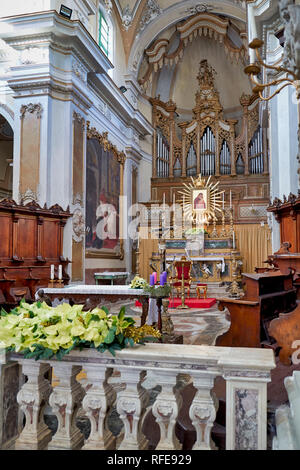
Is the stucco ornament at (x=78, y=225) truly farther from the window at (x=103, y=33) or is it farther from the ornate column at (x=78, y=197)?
the window at (x=103, y=33)

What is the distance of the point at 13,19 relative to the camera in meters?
Answer: 9.27

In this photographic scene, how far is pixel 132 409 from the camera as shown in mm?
1928

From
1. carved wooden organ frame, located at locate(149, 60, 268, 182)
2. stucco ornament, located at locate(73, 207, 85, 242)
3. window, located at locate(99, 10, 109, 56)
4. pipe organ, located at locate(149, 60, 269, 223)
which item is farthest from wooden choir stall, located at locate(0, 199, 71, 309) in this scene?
carved wooden organ frame, located at locate(149, 60, 268, 182)

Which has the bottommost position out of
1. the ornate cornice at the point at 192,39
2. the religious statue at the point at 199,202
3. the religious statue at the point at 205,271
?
the religious statue at the point at 205,271

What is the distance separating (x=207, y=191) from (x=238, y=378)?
1379 cm

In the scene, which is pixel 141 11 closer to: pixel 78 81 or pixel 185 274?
pixel 78 81

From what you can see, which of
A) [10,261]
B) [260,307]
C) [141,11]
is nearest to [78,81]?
[10,261]

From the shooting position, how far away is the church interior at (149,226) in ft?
6.52

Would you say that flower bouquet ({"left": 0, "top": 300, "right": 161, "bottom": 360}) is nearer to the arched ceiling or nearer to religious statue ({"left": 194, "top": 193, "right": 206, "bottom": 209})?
religious statue ({"left": 194, "top": 193, "right": 206, "bottom": 209})

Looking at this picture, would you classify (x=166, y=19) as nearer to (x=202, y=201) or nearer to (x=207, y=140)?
(x=207, y=140)

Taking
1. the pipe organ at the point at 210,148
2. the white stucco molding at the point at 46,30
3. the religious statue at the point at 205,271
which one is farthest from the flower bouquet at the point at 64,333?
the pipe organ at the point at 210,148

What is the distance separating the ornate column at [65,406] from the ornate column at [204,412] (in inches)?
23.8

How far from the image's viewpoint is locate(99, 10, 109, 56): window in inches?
486

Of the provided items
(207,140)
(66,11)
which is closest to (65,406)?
(66,11)
